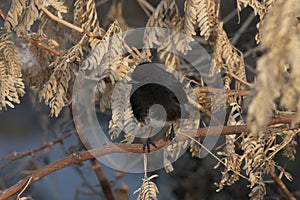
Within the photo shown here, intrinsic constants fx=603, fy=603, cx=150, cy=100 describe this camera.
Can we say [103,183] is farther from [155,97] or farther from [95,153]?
[95,153]

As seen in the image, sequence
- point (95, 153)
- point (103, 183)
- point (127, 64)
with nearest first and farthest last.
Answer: point (95, 153), point (127, 64), point (103, 183)

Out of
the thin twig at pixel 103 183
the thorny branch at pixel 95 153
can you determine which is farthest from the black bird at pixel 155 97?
the thin twig at pixel 103 183

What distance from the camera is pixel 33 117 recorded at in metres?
3.87

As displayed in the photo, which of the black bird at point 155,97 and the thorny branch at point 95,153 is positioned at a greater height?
the black bird at point 155,97

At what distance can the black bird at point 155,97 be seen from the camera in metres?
1.72

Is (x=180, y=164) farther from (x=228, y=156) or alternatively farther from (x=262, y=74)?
(x=262, y=74)

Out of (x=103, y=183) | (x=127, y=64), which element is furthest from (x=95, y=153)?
(x=103, y=183)

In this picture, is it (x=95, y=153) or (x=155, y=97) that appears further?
(x=155, y=97)

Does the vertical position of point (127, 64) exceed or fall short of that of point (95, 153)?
it exceeds it

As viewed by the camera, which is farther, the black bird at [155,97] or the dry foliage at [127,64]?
the black bird at [155,97]

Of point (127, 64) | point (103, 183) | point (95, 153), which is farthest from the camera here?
point (103, 183)

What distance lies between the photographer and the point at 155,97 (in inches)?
68.3

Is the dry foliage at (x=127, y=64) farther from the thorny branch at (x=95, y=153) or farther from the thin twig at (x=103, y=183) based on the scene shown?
the thin twig at (x=103, y=183)

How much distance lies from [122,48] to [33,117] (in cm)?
230
